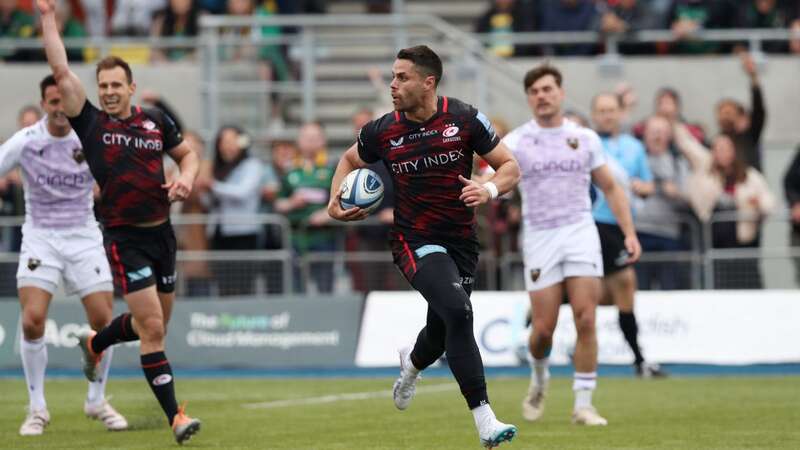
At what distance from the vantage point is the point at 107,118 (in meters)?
11.4

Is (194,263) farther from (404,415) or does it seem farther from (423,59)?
(423,59)

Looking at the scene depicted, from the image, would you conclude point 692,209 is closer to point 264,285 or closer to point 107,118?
point 264,285

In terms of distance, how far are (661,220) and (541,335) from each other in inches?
282

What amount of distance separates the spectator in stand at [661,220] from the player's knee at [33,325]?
8963mm

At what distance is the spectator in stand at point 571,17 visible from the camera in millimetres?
22422

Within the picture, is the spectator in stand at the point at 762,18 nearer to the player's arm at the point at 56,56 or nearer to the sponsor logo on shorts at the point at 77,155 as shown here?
the sponsor logo on shorts at the point at 77,155

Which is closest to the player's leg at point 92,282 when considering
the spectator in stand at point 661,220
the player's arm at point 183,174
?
the player's arm at point 183,174

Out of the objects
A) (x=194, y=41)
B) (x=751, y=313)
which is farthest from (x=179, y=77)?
(x=751, y=313)

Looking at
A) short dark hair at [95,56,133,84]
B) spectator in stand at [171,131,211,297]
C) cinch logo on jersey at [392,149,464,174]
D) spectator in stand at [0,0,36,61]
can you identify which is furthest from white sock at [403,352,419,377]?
spectator in stand at [0,0,36,61]

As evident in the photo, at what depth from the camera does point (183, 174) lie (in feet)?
37.3

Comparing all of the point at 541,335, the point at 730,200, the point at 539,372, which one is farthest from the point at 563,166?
the point at 730,200

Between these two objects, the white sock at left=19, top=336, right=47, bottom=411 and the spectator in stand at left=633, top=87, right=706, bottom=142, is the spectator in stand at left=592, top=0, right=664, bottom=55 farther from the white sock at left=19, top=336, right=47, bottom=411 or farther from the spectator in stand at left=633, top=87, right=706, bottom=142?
the white sock at left=19, top=336, right=47, bottom=411

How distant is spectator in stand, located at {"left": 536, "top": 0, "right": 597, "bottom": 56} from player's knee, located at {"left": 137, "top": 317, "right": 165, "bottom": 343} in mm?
12550

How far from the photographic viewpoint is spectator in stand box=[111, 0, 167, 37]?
23422 mm
